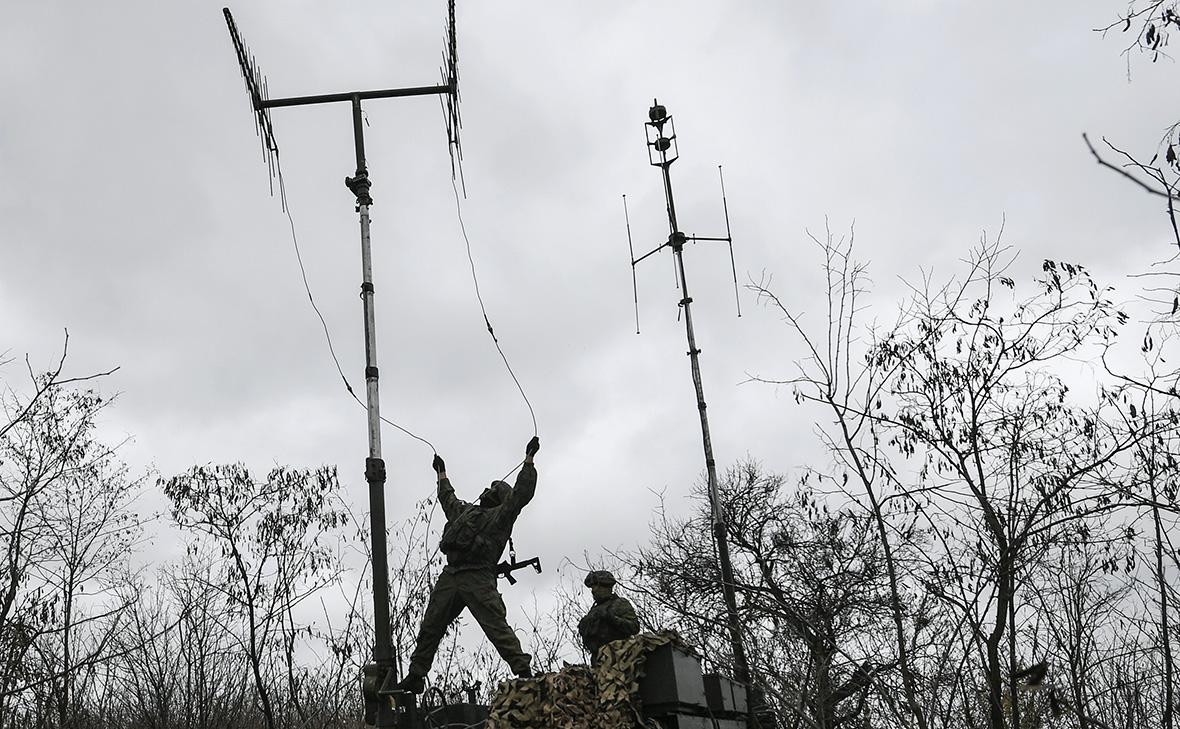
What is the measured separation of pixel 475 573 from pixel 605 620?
4.17ft

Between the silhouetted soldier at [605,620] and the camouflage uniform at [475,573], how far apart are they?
2.11 feet

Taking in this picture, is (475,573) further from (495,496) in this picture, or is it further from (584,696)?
(584,696)

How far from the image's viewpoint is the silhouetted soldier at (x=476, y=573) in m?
10.2

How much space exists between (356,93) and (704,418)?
23.9ft

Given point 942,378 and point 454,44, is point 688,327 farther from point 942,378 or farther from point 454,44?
point 454,44

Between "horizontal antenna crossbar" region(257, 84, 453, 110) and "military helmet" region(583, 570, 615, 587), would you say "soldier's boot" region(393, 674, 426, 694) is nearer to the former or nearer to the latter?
"military helmet" region(583, 570, 615, 587)

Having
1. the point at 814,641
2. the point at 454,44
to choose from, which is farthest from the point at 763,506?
the point at 454,44

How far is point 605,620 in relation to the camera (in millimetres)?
10453

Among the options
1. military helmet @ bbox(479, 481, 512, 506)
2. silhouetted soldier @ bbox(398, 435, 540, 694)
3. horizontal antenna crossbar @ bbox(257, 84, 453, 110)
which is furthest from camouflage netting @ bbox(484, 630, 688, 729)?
horizontal antenna crossbar @ bbox(257, 84, 453, 110)

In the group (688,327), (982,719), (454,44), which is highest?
(454,44)

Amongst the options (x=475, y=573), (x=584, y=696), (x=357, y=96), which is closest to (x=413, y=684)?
(x=475, y=573)

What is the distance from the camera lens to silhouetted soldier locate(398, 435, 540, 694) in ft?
33.6

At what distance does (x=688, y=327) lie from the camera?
17.1 metres

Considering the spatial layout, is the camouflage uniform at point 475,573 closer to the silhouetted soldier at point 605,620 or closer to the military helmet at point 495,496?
the military helmet at point 495,496
